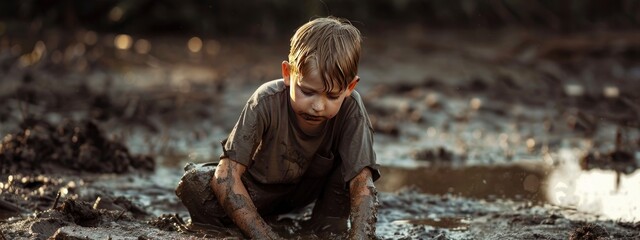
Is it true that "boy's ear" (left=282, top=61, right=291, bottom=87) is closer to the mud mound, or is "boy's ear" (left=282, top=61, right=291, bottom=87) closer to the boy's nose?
the boy's nose

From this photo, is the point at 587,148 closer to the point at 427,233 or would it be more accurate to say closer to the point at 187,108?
the point at 427,233

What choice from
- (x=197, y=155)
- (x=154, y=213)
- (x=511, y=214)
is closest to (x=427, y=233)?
(x=511, y=214)

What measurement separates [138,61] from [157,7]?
85.9 inches

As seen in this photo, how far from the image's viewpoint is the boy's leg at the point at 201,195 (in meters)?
4.34

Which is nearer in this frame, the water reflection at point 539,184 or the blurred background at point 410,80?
the water reflection at point 539,184

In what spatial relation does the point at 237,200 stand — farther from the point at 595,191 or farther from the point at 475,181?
the point at 595,191

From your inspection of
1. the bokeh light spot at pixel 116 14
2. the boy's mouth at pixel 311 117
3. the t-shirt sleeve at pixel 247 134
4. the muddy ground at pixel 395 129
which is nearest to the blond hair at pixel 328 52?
the boy's mouth at pixel 311 117

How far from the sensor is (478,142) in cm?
723

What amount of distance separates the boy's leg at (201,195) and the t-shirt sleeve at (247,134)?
0.74 ft

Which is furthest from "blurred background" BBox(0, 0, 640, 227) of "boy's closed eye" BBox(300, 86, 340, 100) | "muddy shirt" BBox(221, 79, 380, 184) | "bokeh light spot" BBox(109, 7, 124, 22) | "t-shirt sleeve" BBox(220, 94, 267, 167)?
"boy's closed eye" BBox(300, 86, 340, 100)

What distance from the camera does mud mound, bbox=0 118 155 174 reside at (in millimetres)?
5512

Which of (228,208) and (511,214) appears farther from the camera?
(511,214)

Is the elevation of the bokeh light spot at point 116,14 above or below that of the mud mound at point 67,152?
above

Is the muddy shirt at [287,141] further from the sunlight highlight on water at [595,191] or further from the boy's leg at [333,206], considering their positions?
the sunlight highlight on water at [595,191]
